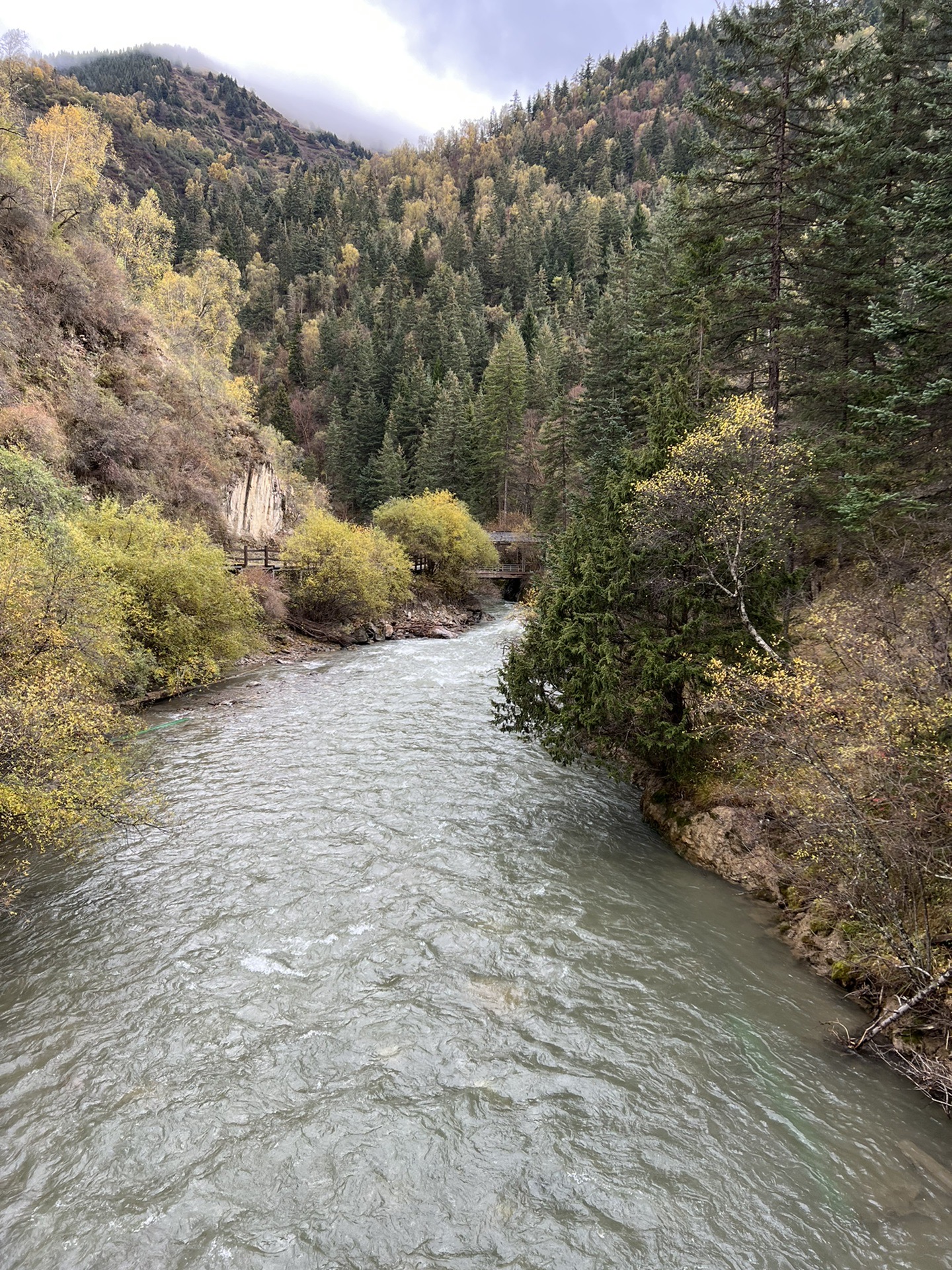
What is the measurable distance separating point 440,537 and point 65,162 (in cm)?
3241

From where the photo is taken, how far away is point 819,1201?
6227 mm

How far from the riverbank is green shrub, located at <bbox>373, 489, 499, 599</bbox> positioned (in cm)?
3564

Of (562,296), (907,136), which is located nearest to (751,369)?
(907,136)

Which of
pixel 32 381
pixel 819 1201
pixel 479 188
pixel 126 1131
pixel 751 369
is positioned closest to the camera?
pixel 819 1201

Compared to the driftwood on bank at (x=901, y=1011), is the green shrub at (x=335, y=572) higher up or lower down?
higher up

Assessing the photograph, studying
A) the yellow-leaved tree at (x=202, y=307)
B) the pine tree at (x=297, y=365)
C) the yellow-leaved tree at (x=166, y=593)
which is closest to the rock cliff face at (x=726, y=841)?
the yellow-leaved tree at (x=166, y=593)

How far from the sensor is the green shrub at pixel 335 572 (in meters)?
34.8

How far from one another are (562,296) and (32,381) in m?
84.7

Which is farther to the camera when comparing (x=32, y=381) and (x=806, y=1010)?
(x=32, y=381)

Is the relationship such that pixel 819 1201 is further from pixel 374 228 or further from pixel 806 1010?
pixel 374 228

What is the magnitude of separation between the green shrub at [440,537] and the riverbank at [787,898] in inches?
1403

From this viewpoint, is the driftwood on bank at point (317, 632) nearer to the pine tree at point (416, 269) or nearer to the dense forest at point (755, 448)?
the dense forest at point (755, 448)

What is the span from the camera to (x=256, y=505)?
41.3 metres

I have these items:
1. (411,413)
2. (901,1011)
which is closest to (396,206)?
(411,413)
